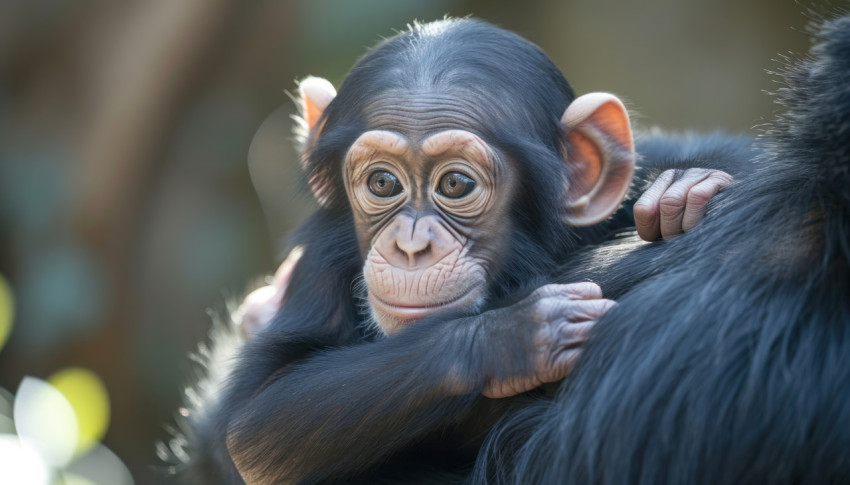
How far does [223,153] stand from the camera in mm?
6785

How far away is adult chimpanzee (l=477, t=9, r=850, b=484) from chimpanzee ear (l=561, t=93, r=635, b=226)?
3.03ft

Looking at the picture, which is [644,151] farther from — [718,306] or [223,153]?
[223,153]

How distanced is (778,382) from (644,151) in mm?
2136

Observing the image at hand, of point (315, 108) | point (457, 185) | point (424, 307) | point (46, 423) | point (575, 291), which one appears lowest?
point (46, 423)

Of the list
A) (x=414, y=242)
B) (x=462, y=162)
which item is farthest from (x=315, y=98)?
(x=414, y=242)

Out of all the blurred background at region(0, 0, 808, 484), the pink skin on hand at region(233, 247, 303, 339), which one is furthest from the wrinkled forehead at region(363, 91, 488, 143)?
the blurred background at region(0, 0, 808, 484)

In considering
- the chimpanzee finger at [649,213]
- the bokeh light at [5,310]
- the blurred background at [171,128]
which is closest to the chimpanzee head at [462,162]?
the chimpanzee finger at [649,213]

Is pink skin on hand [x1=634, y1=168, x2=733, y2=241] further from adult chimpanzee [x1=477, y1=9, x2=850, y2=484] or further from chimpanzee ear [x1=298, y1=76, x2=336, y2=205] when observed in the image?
chimpanzee ear [x1=298, y1=76, x2=336, y2=205]

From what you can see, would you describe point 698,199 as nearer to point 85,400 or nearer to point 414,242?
point 414,242

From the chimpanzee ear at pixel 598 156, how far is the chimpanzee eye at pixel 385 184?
0.62 metres

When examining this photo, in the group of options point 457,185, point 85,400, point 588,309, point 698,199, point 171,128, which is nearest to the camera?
point 588,309

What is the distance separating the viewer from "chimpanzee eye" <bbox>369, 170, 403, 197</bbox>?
123 inches

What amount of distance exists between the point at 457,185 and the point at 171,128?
369 cm

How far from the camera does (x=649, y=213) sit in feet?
8.77
